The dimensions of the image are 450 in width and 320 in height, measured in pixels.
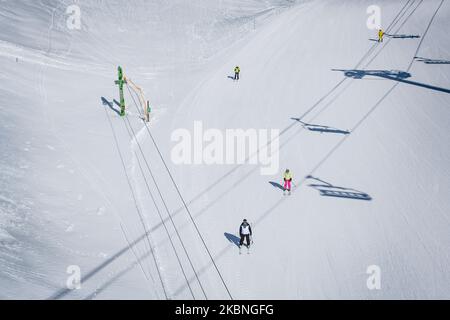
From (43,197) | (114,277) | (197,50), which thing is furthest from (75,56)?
(114,277)

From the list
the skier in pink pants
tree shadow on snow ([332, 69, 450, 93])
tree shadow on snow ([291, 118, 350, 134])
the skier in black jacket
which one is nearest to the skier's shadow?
the skier in black jacket

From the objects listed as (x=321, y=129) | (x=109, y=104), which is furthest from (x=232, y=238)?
(x=109, y=104)

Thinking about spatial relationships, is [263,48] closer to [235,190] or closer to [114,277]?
[235,190]

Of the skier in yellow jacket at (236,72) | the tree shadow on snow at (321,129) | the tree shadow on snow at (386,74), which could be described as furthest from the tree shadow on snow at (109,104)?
the tree shadow on snow at (386,74)

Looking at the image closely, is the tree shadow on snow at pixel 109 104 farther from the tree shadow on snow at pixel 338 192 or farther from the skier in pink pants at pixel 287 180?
the tree shadow on snow at pixel 338 192

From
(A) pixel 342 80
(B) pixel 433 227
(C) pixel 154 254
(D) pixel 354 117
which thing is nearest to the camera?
(C) pixel 154 254

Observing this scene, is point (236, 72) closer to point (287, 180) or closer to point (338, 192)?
point (287, 180)
